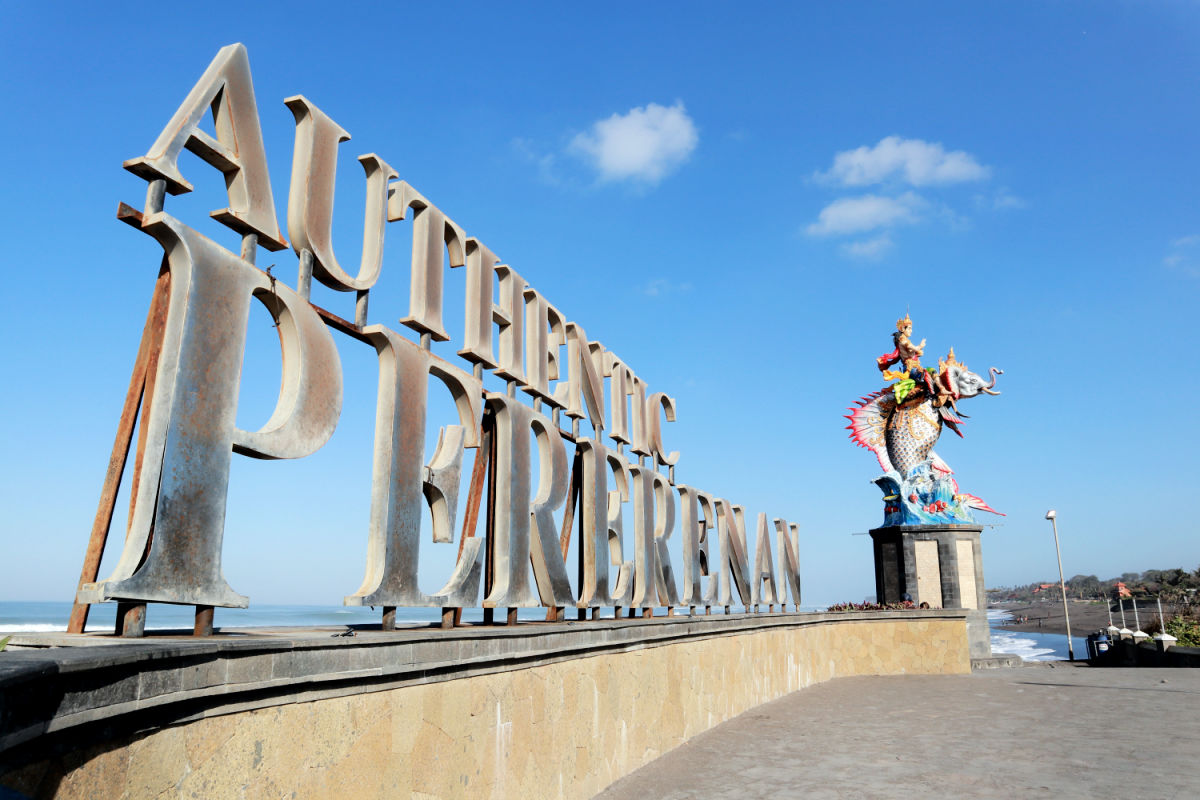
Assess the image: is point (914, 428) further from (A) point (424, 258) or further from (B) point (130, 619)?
(B) point (130, 619)

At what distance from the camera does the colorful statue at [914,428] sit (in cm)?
2641

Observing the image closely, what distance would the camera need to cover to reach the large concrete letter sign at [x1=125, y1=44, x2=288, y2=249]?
4.29 metres

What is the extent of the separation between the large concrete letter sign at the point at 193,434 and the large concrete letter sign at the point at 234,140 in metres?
0.37

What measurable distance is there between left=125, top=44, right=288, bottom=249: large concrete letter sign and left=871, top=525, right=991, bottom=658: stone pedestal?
2475 centimetres

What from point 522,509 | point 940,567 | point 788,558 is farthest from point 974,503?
point 522,509

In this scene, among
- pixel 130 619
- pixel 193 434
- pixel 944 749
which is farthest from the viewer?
pixel 944 749

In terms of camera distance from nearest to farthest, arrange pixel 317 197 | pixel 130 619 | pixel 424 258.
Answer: pixel 130 619 → pixel 317 197 → pixel 424 258

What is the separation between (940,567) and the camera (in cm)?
2558

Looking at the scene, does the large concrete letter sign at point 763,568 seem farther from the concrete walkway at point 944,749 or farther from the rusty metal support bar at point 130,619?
the rusty metal support bar at point 130,619

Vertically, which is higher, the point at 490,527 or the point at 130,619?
the point at 490,527

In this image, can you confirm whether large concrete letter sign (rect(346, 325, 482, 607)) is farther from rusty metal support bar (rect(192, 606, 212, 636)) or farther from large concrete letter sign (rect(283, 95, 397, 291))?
rusty metal support bar (rect(192, 606, 212, 636))

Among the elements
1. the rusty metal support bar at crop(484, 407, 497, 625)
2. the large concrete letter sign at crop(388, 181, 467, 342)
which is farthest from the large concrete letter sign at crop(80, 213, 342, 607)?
the rusty metal support bar at crop(484, 407, 497, 625)

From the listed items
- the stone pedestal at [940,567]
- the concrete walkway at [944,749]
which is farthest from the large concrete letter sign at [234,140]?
the stone pedestal at [940,567]

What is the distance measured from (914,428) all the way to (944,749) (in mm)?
19747
